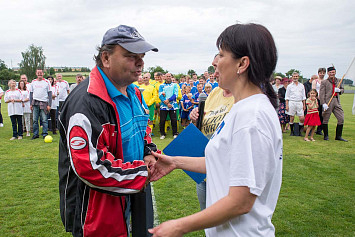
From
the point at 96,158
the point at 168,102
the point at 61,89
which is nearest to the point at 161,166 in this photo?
the point at 96,158

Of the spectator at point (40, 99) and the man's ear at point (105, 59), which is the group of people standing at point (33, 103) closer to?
the spectator at point (40, 99)

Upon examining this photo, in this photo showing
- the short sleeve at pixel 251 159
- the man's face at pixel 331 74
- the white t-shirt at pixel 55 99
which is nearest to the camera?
the short sleeve at pixel 251 159

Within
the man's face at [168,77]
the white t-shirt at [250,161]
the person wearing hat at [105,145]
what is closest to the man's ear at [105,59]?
the person wearing hat at [105,145]

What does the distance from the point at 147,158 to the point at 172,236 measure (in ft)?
3.87

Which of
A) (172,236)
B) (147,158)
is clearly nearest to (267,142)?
(172,236)

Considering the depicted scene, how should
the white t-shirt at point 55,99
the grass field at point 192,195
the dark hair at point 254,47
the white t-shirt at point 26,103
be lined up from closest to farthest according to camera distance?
the dark hair at point 254,47 → the grass field at point 192,195 → the white t-shirt at point 26,103 → the white t-shirt at point 55,99

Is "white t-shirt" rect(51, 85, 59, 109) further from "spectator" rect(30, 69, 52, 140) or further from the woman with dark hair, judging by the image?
the woman with dark hair

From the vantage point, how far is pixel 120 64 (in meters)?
Answer: 2.02

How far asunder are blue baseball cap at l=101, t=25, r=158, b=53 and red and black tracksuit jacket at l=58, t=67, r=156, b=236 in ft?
0.88

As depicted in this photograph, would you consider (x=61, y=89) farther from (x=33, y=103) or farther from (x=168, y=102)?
(x=168, y=102)

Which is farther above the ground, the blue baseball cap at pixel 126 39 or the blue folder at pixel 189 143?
the blue baseball cap at pixel 126 39

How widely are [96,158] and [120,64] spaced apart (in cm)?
72

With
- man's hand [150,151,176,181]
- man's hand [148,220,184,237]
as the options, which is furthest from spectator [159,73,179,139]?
man's hand [148,220,184,237]

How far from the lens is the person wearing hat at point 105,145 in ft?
5.54
